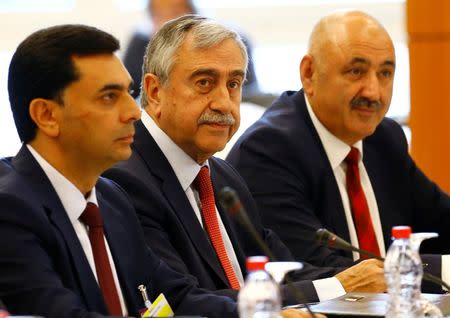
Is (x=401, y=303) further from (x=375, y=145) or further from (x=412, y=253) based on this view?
(x=375, y=145)

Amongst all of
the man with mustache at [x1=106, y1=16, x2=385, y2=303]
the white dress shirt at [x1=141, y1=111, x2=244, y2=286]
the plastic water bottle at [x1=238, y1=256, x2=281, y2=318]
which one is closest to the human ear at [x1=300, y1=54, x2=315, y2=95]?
the man with mustache at [x1=106, y1=16, x2=385, y2=303]

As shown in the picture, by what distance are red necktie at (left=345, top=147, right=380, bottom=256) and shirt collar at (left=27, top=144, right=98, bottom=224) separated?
5.20 ft

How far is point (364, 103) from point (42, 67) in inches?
69.4

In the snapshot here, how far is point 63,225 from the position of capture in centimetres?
286

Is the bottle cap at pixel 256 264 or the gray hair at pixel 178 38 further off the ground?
the gray hair at pixel 178 38

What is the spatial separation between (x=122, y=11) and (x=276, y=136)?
18.6ft

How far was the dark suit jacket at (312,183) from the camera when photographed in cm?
407

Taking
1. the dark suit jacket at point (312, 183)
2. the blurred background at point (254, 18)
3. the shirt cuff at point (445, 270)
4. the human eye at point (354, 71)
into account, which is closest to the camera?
the shirt cuff at point (445, 270)

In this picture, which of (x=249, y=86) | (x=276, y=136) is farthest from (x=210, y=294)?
(x=249, y=86)

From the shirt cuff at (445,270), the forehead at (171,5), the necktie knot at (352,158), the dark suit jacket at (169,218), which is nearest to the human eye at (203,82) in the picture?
the dark suit jacket at (169,218)

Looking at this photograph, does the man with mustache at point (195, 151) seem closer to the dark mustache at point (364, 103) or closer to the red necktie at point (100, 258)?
the red necktie at point (100, 258)

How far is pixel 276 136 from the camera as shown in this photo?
13.9ft

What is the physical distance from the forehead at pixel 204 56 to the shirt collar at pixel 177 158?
0.71 ft

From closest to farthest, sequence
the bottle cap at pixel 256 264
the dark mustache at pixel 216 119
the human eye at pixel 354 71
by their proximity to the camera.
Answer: the bottle cap at pixel 256 264 < the dark mustache at pixel 216 119 < the human eye at pixel 354 71
